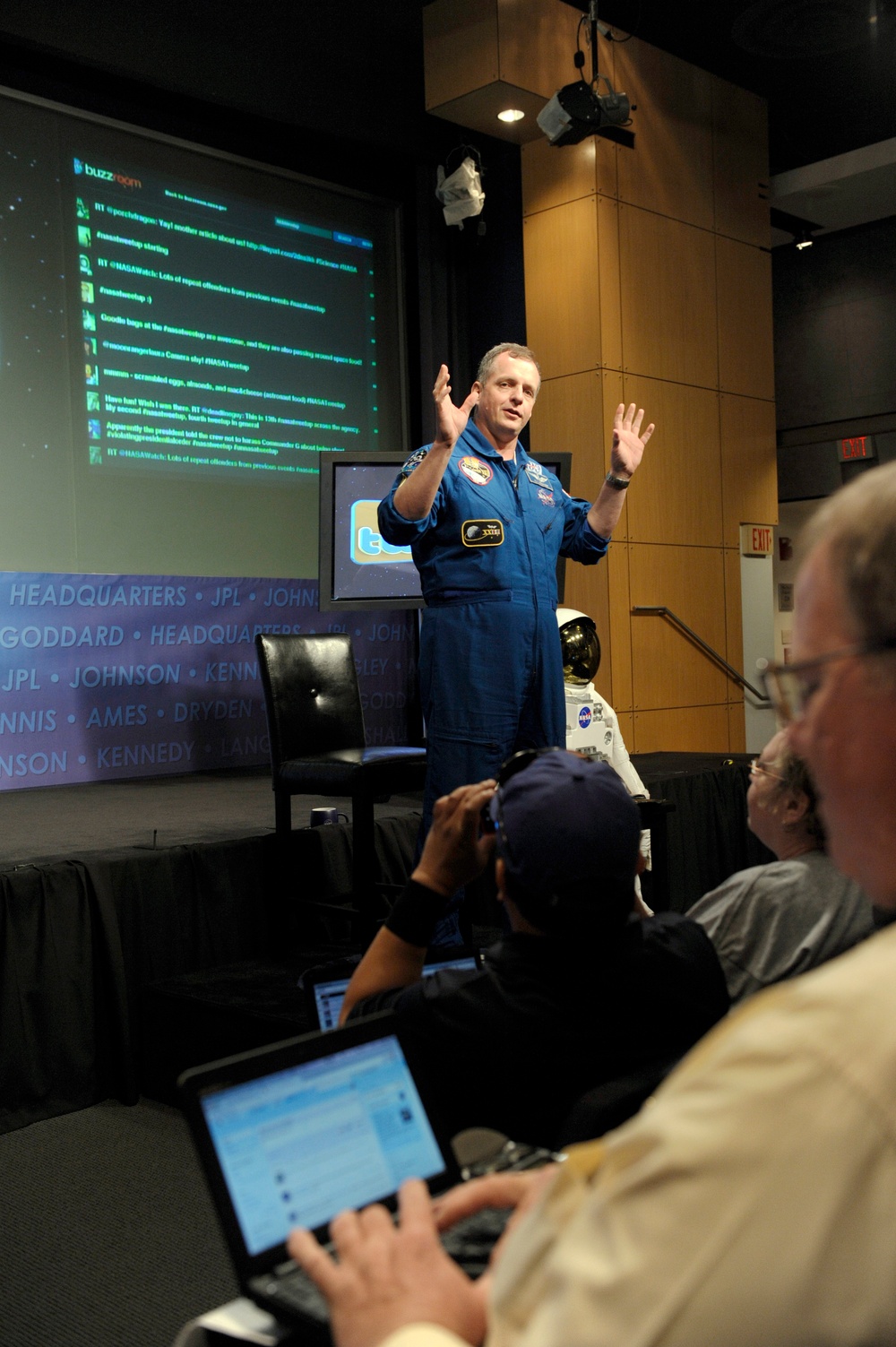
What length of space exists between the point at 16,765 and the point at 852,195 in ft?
18.2

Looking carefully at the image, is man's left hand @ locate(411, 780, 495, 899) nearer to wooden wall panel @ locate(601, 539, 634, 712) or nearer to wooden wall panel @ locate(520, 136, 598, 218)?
wooden wall panel @ locate(601, 539, 634, 712)

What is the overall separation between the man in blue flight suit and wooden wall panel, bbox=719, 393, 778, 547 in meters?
3.62

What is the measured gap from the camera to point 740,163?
6.35 m

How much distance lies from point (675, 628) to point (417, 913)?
15.6ft

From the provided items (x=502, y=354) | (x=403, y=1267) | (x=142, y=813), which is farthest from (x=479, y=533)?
(x=403, y=1267)

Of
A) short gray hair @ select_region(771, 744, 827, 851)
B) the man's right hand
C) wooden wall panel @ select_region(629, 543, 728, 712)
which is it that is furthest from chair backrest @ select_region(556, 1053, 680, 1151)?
wooden wall panel @ select_region(629, 543, 728, 712)

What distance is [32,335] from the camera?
4.69 meters

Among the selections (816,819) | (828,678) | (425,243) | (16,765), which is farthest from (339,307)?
(828,678)

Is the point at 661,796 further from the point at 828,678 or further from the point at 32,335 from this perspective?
the point at 828,678

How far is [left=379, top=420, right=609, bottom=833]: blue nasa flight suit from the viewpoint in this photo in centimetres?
264

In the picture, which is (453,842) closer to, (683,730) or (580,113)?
(580,113)

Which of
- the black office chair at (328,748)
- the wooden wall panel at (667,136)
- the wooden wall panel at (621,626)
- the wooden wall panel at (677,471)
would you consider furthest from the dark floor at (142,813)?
the wooden wall panel at (667,136)

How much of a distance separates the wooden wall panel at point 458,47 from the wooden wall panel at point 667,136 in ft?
2.73

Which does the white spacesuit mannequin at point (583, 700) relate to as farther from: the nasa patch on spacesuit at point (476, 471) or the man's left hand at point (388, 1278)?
the man's left hand at point (388, 1278)
